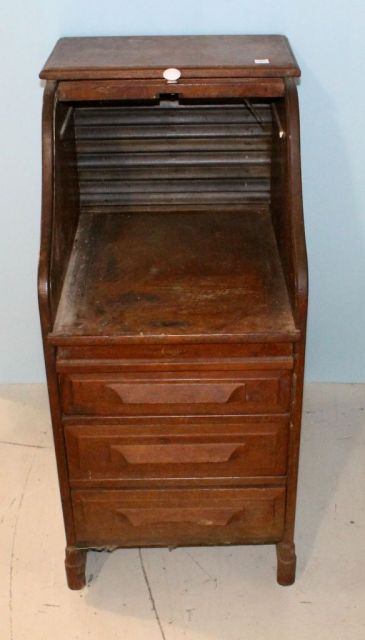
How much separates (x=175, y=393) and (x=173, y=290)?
22cm

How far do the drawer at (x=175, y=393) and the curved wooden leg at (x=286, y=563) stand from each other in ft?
1.25

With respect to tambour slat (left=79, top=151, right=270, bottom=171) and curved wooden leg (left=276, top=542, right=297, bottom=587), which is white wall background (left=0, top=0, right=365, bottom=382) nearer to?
tambour slat (left=79, top=151, right=270, bottom=171)

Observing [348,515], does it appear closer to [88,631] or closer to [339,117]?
[88,631]

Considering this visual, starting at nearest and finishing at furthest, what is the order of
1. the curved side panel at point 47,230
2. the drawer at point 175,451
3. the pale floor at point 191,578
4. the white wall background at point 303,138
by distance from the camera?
Result: the curved side panel at point 47,230
the drawer at point 175,451
the pale floor at point 191,578
the white wall background at point 303,138

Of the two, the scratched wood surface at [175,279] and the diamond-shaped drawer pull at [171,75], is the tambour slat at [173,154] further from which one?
the diamond-shaped drawer pull at [171,75]

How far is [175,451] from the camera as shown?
6.17 ft

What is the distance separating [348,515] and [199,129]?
40.2 inches

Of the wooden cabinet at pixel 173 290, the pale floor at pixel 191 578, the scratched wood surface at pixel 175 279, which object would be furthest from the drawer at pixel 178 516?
the scratched wood surface at pixel 175 279

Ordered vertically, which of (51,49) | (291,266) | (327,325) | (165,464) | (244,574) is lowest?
(244,574)

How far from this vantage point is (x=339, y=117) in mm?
2230

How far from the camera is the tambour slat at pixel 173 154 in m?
2.11

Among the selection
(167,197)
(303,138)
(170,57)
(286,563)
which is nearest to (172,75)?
(170,57)

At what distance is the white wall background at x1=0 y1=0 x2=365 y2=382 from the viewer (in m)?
2.09

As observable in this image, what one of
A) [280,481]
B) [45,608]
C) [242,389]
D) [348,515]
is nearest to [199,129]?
[242,389]
